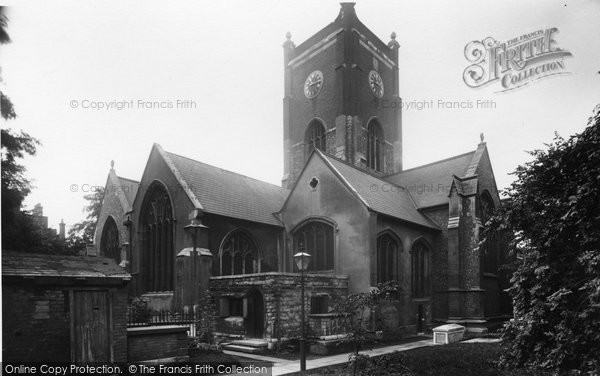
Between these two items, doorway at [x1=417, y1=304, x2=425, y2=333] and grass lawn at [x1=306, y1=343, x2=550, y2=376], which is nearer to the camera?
grass lawn at [x1=306, y1=343, x2=550, y2=376]

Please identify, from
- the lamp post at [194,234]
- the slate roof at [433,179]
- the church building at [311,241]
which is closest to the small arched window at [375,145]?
the church building at [311,241]

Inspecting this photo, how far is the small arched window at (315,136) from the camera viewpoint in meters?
35.8

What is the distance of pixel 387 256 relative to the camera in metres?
22.7

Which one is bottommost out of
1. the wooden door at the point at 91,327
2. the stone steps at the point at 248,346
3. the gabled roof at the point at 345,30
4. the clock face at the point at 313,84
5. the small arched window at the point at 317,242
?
the stone steps at the point at 248,346

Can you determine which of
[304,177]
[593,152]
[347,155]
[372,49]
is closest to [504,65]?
[593,152]

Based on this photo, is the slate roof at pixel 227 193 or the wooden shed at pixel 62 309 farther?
the slate roof at pixel 227 193

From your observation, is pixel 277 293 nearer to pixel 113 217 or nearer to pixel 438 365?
pixel 438 365

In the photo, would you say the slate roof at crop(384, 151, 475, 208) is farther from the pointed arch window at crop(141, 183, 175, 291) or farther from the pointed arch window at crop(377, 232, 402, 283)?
the pointed arch window at crop(141, 183, 175, 291)

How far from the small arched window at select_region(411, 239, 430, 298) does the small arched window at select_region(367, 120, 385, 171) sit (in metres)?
11.9

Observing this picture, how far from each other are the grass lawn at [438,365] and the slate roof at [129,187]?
21.7m

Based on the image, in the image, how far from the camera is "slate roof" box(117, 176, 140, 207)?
30.2 meters

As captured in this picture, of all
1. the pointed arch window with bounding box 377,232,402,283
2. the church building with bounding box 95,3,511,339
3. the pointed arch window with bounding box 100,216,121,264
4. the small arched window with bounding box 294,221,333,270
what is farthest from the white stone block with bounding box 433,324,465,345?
the pointed arch window with bounding box 100,216,121,264

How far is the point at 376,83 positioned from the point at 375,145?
5.29 metres

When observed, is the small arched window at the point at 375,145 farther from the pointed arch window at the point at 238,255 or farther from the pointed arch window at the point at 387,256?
the pointed arch window at the point at 238,255
